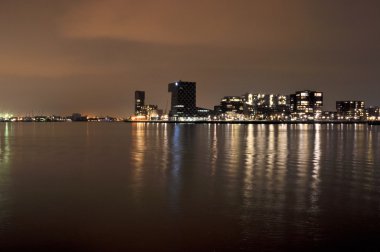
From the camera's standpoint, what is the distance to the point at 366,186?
73.6ft

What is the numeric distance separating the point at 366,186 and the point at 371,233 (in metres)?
9.67

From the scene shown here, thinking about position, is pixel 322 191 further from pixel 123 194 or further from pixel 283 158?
pixel 283 158

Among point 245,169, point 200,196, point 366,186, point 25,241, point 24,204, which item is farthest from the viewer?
point 245,169

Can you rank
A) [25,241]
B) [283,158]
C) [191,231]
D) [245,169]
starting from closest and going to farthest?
[25,241], [191,231], [245,169], [283,158]

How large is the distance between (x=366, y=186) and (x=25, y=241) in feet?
56.0

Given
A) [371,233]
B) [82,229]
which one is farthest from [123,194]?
[371,233]

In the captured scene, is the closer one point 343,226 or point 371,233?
point 371,233

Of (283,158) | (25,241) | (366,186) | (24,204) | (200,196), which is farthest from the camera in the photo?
(283,158)

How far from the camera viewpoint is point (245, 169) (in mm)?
29625

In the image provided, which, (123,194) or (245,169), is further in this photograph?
(245,169)

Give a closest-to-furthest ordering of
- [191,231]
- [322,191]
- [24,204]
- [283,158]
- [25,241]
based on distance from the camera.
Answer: [25,241], [191,231], [24,204], [322,191], [283,158]

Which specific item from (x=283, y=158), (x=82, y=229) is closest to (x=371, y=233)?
(x=82, y=229)

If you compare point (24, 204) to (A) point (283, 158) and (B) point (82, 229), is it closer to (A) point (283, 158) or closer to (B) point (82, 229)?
(B) point (82, 229)

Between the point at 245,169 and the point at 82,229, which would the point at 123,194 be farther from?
the point at 245,169
